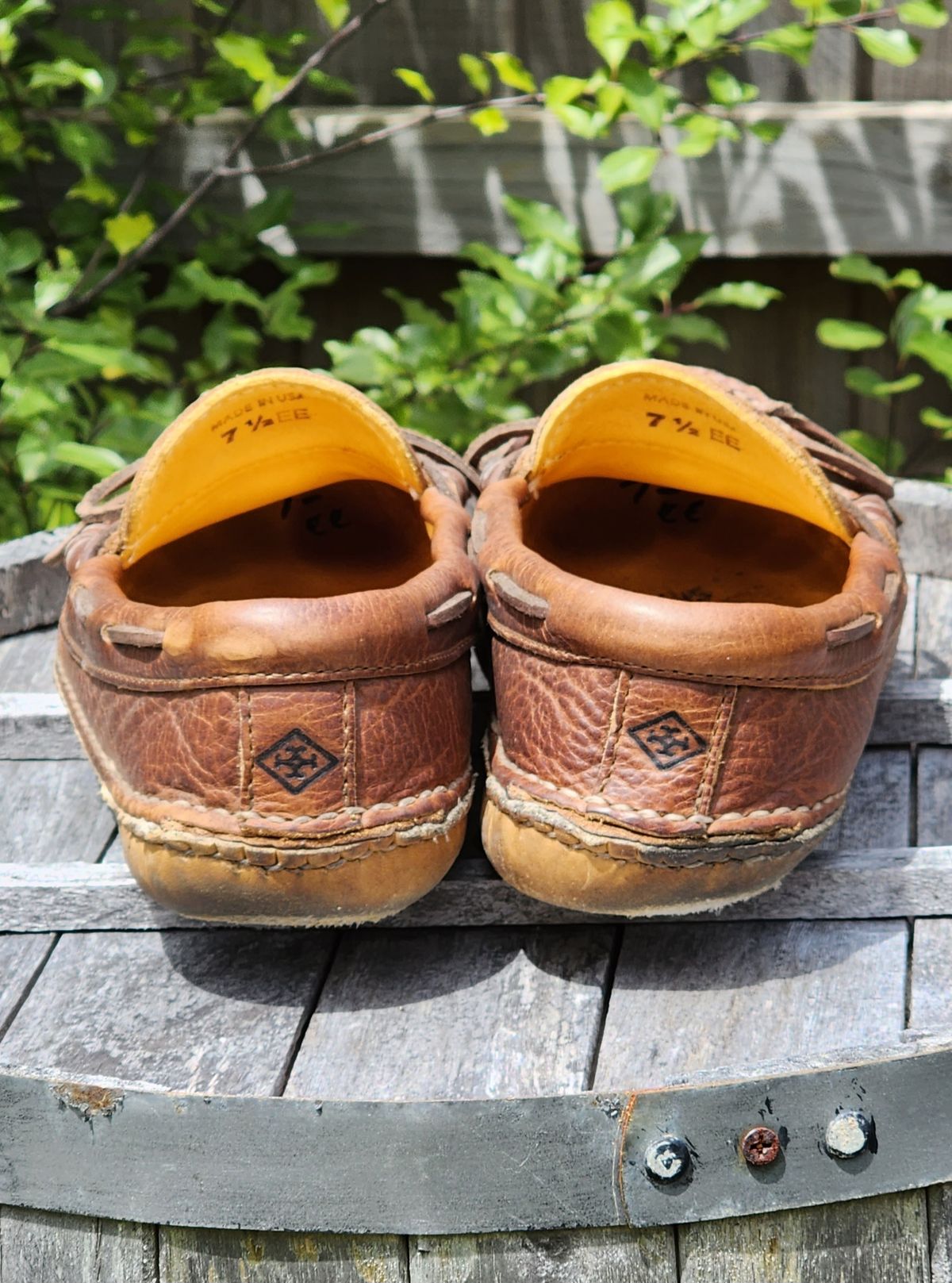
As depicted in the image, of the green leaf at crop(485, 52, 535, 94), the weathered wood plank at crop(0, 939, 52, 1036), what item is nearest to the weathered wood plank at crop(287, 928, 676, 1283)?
the weathered wood plank at crop(0, 939, 52, 1036)

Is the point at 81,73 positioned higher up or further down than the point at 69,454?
higher up

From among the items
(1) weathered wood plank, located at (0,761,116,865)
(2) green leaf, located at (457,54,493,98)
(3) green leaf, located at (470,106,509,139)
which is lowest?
(1) weathered wood plank, located at (0,761,116,865)

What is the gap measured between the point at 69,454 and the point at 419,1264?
122cm

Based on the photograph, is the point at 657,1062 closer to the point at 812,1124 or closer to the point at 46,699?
the point at 812,1124

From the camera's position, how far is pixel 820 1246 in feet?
2.66

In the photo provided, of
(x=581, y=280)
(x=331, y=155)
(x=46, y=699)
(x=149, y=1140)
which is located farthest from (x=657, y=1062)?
(x=331, y=155)

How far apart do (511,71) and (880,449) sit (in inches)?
32.7

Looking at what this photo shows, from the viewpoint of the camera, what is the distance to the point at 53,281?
1746mm

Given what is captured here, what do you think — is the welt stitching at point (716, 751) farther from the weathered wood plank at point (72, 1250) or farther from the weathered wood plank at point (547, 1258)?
the weathered wood plank at point (72, 1250)

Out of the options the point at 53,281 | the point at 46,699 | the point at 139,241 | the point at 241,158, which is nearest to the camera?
the point at 46,699

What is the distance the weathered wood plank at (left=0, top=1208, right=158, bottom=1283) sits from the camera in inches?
32.5

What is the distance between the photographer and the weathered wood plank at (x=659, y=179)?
6.92 ft

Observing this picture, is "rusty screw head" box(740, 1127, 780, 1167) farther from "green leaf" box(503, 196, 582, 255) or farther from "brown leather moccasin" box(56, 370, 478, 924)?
"green leaf" box(503, 196, 582, 255)

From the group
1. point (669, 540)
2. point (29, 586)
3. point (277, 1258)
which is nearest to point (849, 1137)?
point (277, 1258)
